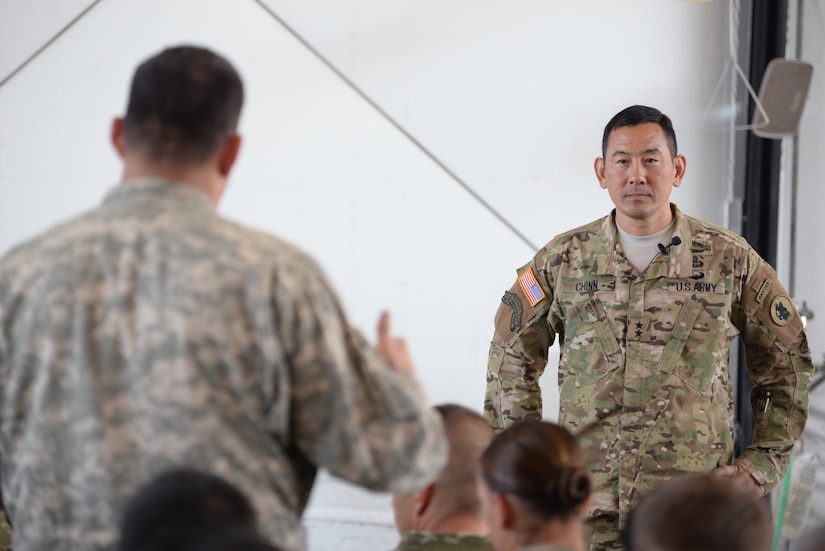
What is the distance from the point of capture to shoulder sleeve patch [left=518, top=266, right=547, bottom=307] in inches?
92.7

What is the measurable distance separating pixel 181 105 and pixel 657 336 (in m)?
1.31

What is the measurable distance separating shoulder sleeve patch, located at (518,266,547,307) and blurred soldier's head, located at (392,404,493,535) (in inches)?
32.1

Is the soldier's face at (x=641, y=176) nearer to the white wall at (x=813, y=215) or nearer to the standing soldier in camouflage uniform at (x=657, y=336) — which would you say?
the standing soldier in camouflage uniform at (x=657, y=336)

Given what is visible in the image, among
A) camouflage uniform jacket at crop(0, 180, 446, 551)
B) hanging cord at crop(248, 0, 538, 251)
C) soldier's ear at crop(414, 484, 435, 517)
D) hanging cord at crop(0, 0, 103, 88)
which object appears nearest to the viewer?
camouflage uniform jacket at crop(0, 180, 446, 551)

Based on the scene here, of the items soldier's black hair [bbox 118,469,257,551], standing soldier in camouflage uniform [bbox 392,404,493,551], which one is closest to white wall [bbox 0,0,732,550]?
standing soldier in camouflage uniform [bbox 392,404,493,551]

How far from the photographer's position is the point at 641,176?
2.26 metres

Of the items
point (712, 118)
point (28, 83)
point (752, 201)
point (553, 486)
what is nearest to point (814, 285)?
point (752, 201)

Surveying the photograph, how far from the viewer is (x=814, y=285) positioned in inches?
136

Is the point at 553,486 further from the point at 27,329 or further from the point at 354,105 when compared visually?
the point at 354,105

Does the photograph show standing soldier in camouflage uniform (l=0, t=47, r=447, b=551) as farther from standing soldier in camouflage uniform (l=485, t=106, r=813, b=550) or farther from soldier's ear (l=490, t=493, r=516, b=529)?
standing soldier in camouflage uniform (l=485, t=106, r=813, b=550)

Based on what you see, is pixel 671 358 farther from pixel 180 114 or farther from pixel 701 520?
pixel 180 114

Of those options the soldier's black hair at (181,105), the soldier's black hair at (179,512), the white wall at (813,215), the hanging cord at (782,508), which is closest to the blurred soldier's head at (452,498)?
the soldier's black hair at (179,512)

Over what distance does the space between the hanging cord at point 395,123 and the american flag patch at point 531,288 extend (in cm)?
82

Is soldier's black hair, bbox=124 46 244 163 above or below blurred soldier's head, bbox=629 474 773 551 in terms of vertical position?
above
